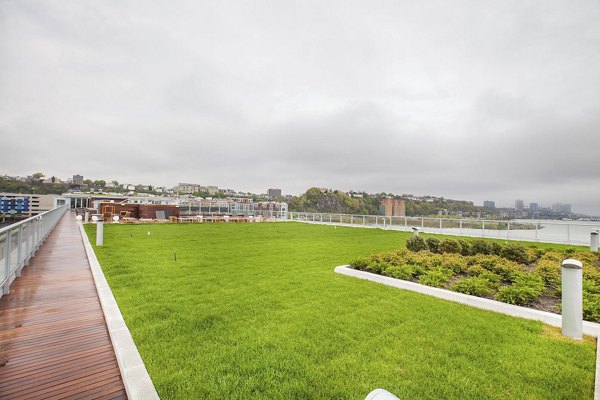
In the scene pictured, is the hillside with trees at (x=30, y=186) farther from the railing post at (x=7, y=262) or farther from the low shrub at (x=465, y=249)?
the low shrub at (x=465, y=249)

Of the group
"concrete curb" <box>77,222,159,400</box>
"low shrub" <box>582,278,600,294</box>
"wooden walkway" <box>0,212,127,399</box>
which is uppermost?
"low shrub" <box>582,278,600,294</box>

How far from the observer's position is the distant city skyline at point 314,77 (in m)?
14.1

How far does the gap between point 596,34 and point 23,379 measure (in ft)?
69.9

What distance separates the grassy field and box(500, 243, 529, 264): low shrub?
17.4ft

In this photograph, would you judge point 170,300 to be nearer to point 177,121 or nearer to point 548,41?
point 548,41

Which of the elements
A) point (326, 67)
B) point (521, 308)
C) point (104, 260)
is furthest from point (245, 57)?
point (521, 308)

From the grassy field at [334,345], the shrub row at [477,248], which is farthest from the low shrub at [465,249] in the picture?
the grassy field at [334,345]

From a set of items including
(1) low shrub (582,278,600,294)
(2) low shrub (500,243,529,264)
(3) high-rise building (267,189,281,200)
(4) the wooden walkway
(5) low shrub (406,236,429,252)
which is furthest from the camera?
(3) high-rise building (267,189,281,200)

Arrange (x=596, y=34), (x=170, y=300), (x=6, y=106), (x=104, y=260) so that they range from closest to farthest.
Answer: (x=170, y=300) < (x=104, y=260) < (x=596, y=34) < (x=6, y=106)

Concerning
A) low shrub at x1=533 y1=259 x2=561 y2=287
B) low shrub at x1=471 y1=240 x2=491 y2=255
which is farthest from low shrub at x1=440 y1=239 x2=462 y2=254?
low shrub at x1=533 y1=259 x2=561 y2=287

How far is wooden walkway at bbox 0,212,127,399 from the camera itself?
2.53 m

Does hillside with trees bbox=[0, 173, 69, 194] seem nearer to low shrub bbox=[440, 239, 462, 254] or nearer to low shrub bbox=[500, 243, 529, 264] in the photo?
low shrub bbox=[440, 239, 462, 254]

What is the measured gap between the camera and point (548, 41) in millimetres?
13945

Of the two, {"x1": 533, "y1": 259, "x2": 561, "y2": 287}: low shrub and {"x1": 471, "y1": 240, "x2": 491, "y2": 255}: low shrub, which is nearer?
{"x1": 533, "y1": 259, "x2": 561, "y2": 287}: low shrub
